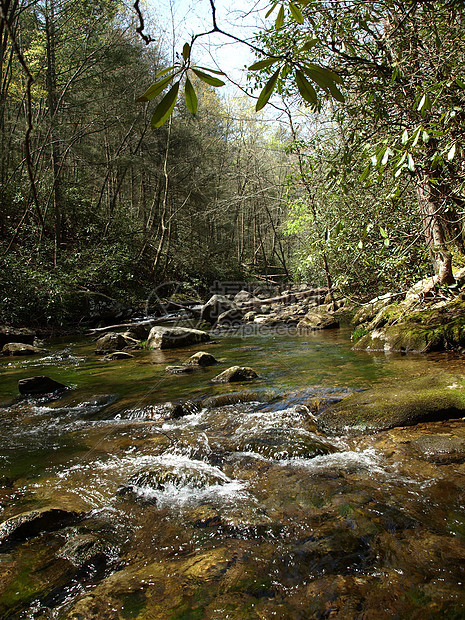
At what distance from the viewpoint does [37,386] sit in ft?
18.5

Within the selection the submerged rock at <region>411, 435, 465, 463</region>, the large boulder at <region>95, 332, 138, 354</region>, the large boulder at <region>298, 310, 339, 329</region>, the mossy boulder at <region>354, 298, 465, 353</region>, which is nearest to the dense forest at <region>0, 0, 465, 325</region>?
the mossy boulder at <region>354, 298, 465, 353</region>

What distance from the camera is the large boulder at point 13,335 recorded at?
9.43 metres

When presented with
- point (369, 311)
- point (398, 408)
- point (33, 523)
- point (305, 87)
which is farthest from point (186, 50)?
point (369, 311)

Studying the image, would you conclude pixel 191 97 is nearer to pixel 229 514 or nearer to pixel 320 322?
pixel 229 514

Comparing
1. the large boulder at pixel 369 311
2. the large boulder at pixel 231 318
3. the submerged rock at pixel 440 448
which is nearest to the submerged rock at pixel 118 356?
the large boulder at pixel 231 318

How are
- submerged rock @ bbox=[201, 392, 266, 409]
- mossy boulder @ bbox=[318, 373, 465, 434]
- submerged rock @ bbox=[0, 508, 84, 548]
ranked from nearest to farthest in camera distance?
submerged rock @ bbox=[0, 508, 84, 548] < mossy boulder @ bbox=[318, 373, 465, 434] < submerged rock @ bbox=[201, 392, 266, 409]

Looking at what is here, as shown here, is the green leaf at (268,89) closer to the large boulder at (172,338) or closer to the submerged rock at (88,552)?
the submerged rock at (88,552)

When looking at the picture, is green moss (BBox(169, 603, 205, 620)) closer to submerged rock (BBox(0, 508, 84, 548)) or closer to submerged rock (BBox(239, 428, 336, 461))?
submerged rock (BBox(0, 508, 84, 548))

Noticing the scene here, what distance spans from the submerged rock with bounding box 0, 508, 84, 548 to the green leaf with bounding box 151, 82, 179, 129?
2.47 metres

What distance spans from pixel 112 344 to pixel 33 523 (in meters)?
6.89

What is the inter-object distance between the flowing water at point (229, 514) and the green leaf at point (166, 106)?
6.42 ft

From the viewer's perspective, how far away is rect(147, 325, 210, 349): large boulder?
9.10m

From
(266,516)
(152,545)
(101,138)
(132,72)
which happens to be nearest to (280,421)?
(266,516)

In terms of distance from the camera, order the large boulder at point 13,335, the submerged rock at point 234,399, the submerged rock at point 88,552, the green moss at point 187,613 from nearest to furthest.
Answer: the green moss at point 187,613 → the submerged rock at point 88,552 → the submerged rock at point 234,399 → the large boulder at point 13,335
